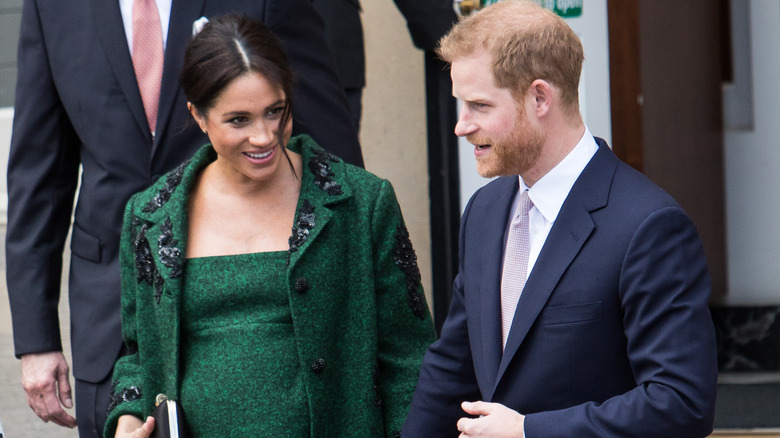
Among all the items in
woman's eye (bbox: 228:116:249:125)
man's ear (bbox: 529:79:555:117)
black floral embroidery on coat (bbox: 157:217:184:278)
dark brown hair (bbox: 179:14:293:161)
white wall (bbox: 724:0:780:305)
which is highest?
dark brown hair (bbox: 179:14:293:161)

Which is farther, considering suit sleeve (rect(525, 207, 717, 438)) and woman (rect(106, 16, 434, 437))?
woman (rect(106, 16, 434, 437))

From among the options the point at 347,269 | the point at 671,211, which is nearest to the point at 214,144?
the point at 347,269

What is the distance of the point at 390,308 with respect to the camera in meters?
2.61

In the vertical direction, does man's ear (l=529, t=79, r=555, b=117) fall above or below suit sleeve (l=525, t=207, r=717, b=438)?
above

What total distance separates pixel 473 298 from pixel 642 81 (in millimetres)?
2023

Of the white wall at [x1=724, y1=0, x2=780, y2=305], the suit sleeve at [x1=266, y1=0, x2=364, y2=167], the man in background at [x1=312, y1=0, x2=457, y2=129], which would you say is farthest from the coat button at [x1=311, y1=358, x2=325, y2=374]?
the white wall at [x1=724, y1=0, x2=780, y2=305]

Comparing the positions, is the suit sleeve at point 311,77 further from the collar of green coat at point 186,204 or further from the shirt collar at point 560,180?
the shirt collar at point 560,180

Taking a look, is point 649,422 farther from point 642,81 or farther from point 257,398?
point 642,81

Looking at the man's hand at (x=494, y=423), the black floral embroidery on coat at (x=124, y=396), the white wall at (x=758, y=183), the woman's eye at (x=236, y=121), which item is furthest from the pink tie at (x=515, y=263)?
the white wall at (x=758, y=183)

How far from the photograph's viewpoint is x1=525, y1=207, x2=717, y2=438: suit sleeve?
1814mm

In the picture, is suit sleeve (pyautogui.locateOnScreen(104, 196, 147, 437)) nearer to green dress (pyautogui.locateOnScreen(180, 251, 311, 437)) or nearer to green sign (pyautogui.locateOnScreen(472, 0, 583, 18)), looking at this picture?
green dress (pyautogui.locateOnScreen(180, 251, 311, 437))

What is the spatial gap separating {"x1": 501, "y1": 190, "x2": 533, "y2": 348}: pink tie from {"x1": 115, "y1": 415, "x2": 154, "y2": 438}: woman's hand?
94 cm

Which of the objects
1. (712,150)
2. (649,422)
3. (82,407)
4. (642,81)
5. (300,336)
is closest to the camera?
(649,422)

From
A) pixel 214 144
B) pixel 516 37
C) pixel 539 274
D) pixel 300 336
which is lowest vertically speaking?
pixel 300 336
